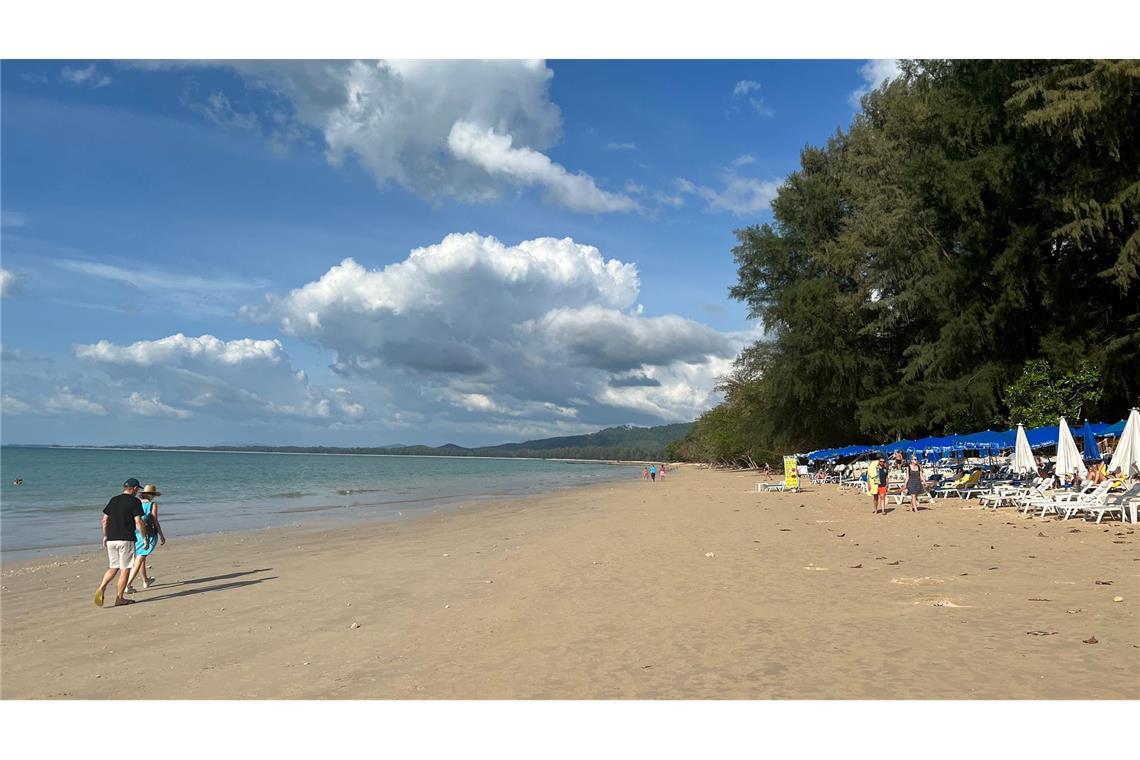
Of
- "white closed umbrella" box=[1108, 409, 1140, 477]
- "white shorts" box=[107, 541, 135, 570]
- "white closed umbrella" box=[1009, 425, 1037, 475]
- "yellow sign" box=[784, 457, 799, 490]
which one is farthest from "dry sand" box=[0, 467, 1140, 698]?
"yellow sign" box=[784, 457, 799, 490]

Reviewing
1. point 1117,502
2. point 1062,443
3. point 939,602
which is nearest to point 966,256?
point 1062,443

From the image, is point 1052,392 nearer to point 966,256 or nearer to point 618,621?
point 966,256

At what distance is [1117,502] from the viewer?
14125 mm

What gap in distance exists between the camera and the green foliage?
74.4 feet

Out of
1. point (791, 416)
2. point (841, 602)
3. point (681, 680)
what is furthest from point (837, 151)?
point (681, 680)

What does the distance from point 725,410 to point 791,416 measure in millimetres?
33161

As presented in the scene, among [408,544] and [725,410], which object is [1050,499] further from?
[725,410]

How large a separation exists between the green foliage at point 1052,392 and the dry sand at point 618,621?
410 inches

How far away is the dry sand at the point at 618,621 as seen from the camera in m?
5.44

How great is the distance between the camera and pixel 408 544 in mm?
15711

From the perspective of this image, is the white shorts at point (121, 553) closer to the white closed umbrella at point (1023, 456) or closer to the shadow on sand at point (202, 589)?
the shadow on sand at point (202, 589)

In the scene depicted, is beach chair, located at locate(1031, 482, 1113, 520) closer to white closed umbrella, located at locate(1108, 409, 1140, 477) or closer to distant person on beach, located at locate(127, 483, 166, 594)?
white closed umbrella, located at locate(1108, 409, 1140, 477)

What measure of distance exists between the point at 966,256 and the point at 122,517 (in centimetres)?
2854

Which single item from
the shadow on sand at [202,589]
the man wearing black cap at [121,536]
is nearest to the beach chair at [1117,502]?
the shadow on sand at [202,589]
